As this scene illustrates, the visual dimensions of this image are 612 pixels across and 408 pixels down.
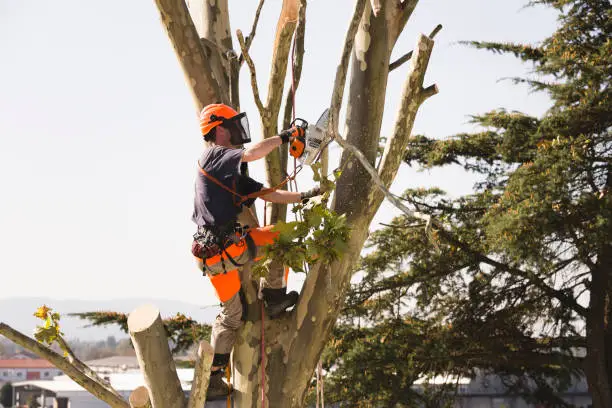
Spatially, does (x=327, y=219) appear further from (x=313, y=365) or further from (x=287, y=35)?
(x=287, y=35)

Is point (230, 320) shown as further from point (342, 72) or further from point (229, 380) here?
point (342, 72)

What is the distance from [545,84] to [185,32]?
8.44m

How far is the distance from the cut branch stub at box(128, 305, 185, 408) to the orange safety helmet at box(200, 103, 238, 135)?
3.87 ft

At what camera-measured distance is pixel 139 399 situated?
14.3ft

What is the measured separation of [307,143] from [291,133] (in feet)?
0.41

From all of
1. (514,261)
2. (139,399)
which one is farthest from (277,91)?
(514,261)

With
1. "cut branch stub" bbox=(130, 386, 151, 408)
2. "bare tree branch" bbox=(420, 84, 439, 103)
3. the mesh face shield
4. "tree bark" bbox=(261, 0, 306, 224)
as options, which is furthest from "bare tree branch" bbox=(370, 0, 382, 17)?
"cut branch stub" bbox=(130, 386, 151, 408)

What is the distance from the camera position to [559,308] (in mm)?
12648

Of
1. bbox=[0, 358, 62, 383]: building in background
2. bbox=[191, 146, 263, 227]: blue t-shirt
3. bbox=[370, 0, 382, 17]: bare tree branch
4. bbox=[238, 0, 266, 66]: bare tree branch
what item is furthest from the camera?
bbox=[0, 358, 62, 383]: building in background

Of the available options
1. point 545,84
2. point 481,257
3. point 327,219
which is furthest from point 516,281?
point 327,219

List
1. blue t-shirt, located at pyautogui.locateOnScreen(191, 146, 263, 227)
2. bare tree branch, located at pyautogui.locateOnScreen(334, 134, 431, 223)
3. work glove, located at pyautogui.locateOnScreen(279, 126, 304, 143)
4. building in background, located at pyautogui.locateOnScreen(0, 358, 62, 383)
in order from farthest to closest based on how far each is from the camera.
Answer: building in background, located at pyautogui.locateOnScreen(0, 358, 62, 383) < blue t-shirt, located at pyautogui.locateOnScreen(191, 146, 263, 227) < work glove, located at pyautogui.locateOnScreen(279, 126, 304, 143) < bare tree branch, located at pyautogui.locateOnScreen(334, 134, 431, 223)

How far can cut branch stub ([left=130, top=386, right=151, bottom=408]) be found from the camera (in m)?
4.35

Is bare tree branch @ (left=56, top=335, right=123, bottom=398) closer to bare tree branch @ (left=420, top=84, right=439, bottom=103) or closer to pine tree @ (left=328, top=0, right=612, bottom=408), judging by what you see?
bare tree branch @ (left=420, top=84, right=439, bottom=103)

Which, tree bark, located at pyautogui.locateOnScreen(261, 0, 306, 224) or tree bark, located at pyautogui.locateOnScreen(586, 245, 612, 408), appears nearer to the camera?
tree bark, located at pyautogui.locateOnScreen(261, 0, 306, 224)
